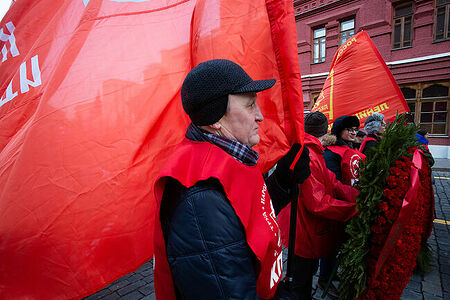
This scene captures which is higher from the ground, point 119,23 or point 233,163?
point 119,23

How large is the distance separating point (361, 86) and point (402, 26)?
1178cm

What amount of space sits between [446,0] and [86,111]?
16.3 m

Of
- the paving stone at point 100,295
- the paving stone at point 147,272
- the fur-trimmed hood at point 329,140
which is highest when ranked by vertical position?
the fur-trimmed hood at point 329,140

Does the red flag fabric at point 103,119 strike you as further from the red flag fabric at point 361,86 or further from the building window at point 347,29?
the building window at point 347,29

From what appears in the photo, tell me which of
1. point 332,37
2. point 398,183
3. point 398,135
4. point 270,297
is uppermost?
point 332,37

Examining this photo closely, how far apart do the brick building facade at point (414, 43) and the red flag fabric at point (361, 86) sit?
10297 mm

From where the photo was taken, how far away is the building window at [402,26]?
474 inches

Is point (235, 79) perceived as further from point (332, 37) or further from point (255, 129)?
point (332, 37)

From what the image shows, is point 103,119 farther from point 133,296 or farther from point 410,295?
point 410,295

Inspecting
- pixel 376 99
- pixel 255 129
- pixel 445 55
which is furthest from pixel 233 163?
pixel 445 55

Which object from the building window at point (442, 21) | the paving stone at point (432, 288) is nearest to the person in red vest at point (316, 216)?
the paving stone at point (432, 288)

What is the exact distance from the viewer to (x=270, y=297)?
104cm

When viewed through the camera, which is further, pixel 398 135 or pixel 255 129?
pixel 398 135

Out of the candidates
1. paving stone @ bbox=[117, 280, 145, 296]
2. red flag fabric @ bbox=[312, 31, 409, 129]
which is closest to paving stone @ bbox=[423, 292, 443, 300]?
red flag fabric @ bbox=[312, 31, 409, 129]
